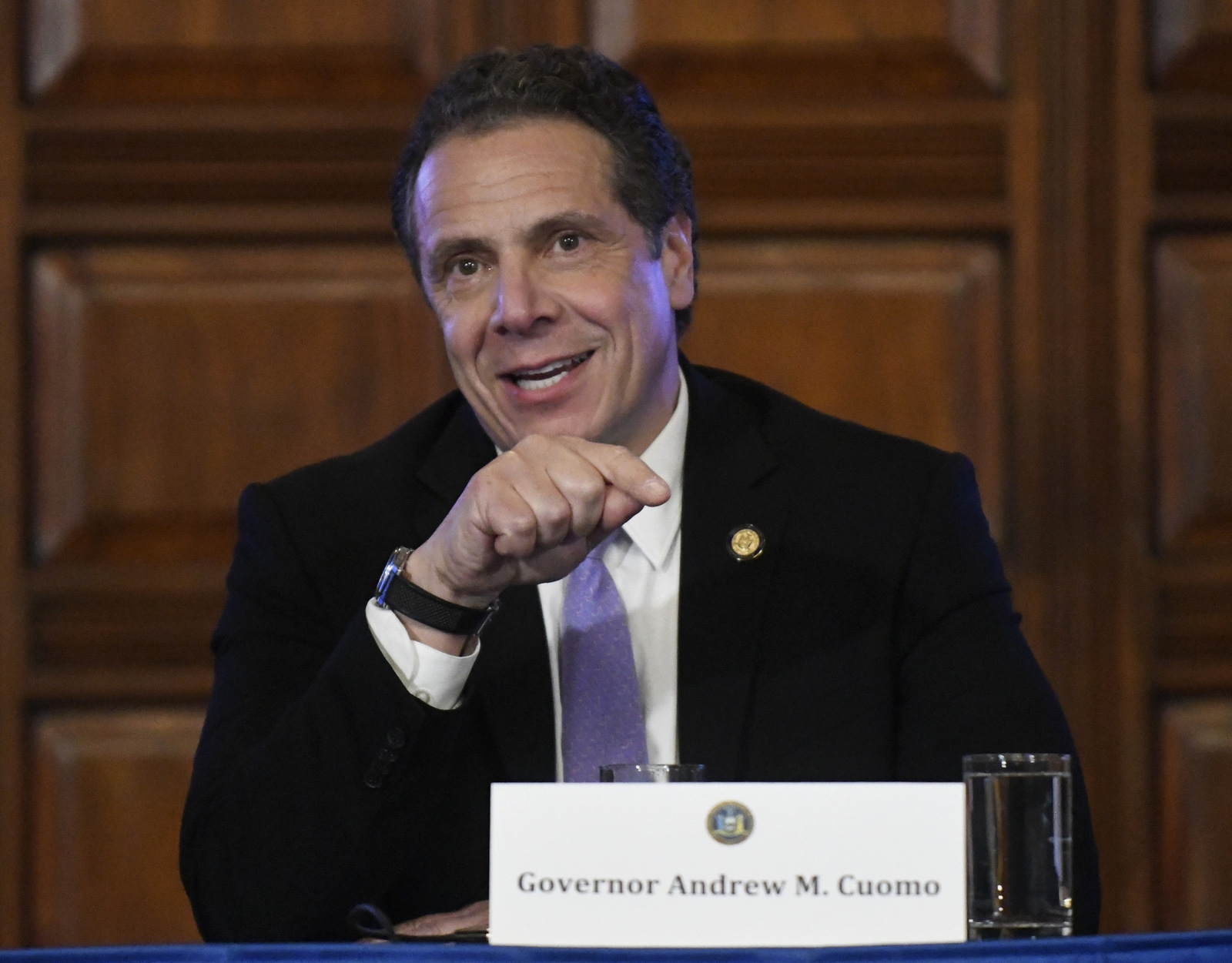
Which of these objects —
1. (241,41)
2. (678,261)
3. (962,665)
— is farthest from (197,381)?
(962,665)

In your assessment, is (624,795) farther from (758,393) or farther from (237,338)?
(237,338)

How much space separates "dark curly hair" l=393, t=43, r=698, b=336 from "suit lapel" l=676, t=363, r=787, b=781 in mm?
246

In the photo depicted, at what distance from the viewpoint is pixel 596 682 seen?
5.17 feet

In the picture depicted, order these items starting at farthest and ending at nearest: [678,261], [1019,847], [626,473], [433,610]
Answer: [678,261] → [433,610] → [626,473] → [1019,847]

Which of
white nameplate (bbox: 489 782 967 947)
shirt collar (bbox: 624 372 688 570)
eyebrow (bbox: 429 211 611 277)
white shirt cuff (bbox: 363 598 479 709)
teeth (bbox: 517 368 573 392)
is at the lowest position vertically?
white nameplate (bbox: 489 782 967 947)

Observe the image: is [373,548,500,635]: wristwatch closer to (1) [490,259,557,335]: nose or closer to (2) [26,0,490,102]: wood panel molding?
(1) [490,259,557,335]: nose

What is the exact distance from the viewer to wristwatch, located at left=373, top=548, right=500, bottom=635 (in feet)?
4.41

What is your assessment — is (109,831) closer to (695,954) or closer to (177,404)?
(177,404)

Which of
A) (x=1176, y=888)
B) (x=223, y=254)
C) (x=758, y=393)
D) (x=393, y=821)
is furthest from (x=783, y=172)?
(x=393, y=821)

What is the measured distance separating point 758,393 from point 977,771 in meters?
0.93

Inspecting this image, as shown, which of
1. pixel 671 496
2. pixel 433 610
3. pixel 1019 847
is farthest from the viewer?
pixel 671 496

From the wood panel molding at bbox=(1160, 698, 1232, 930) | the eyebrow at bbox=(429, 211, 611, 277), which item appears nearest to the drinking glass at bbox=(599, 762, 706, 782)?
the eyebrow at bbox=(429, 211, 611, 277)

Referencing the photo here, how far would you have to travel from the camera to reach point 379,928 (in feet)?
4.31

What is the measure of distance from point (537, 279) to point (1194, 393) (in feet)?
4.50
